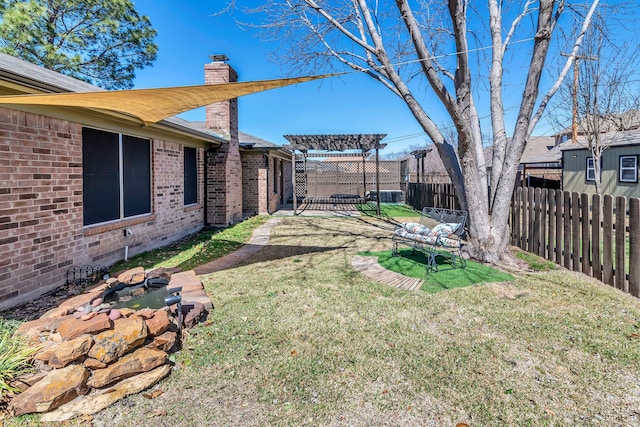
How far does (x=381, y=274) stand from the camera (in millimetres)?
5312

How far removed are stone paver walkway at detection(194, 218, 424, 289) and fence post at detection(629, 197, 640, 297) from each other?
257cm

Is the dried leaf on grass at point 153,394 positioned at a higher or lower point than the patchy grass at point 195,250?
lower

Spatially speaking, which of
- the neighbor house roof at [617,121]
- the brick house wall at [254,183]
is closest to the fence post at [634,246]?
the neighbor house roof at [617,121]

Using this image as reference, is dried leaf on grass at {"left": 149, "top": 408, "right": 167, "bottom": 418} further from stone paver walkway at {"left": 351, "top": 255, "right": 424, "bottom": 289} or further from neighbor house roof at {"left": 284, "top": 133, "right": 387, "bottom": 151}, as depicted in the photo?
neighbor house roof at {"left": 284, "top": 133, "right": 387, "bottom": 151}

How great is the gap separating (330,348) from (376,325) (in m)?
0.66

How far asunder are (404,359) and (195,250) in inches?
215

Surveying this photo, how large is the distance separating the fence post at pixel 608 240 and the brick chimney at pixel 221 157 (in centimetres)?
865

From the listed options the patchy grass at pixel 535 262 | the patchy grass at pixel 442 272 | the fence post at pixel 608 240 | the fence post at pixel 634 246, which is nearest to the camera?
the fence post at pixel 634 246

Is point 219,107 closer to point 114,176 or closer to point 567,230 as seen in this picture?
point 114,176

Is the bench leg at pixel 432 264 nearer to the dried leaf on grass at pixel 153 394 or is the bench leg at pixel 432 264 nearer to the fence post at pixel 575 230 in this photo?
the fence post at pixel 575 230

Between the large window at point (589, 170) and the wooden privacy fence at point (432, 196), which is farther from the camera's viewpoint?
the large window at point (589, 170)

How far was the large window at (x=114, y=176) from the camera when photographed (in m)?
5.32

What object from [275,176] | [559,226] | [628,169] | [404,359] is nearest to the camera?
[404,359]

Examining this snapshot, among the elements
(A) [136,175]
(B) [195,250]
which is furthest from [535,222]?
(A) [136,175]
